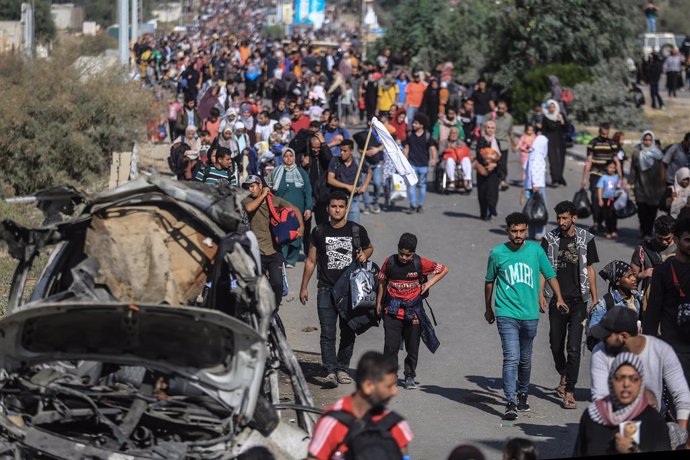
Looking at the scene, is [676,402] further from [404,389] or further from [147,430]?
[404,389]

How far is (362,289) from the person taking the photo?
39.2ft

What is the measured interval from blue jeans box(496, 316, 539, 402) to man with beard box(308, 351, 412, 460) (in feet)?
14.5

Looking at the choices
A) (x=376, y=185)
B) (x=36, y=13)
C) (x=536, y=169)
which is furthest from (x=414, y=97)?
(x=36, y=13)

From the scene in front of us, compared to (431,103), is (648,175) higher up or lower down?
lower down

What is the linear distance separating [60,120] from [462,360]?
14218mm

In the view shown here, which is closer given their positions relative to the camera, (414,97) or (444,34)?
(414,97)

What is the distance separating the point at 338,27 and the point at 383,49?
65317 millimetres

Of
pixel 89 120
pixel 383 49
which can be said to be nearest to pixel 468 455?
pixel 89 120

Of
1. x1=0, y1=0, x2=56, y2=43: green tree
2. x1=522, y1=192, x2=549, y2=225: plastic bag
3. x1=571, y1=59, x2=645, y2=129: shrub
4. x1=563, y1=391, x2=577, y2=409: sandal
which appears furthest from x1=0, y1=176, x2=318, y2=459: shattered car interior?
x1=0, y1=0, x2=56, y2=43: green tree

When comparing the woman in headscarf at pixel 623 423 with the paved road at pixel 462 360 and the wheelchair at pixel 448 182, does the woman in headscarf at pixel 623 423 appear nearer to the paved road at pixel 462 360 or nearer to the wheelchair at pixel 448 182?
the paved road at pixel 462 360

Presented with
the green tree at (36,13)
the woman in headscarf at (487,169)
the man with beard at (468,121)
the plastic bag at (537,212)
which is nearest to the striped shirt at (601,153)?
the plastic bag at (537,212)

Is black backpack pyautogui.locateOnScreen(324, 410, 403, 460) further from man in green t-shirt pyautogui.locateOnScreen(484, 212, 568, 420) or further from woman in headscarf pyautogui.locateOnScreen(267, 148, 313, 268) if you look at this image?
woman in headscarf pyautogui.locateOnScreen(267, 148, 313, 268)

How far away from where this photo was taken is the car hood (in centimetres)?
777

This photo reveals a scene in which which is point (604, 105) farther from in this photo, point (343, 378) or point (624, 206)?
point (343, 378)
